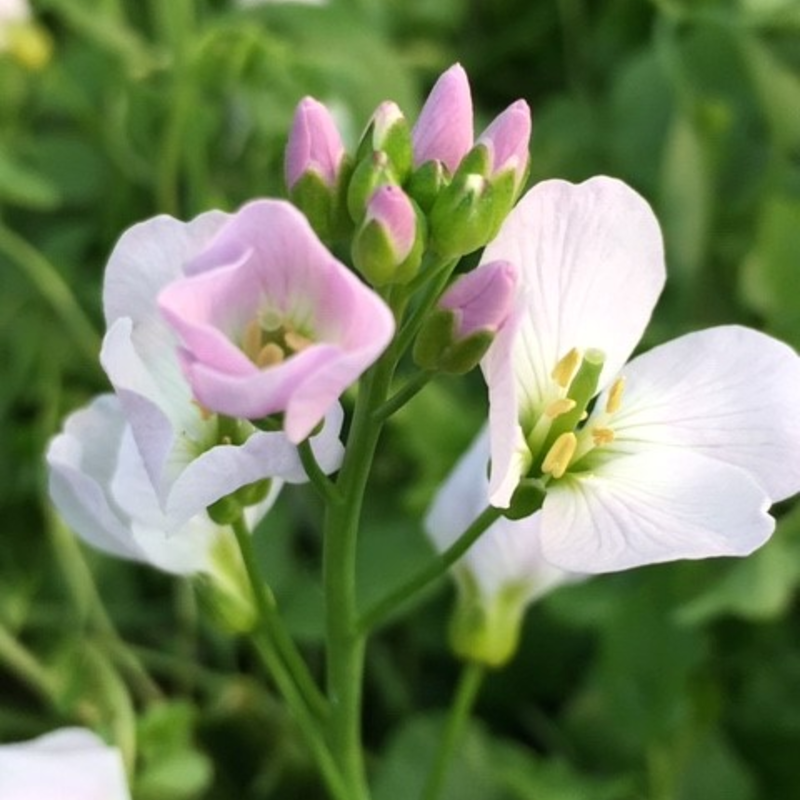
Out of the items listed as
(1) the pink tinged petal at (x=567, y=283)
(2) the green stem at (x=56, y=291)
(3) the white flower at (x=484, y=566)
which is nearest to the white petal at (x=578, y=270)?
(1) the pink tinged petal at (x=567, y=283)

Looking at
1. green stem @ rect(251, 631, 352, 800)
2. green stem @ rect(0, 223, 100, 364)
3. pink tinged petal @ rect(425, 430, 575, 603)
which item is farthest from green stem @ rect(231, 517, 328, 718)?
green stem @ rect(0, 223, 100, 364)

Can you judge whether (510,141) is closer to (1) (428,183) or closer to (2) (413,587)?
(1) (428,183)

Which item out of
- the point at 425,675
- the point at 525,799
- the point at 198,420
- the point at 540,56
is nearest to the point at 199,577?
the point at 198,420

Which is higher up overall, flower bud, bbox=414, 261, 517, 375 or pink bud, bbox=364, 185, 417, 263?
pink bud, bbox=364, 185, 417, 263

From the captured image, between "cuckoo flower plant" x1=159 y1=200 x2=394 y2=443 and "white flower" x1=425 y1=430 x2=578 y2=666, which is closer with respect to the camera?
"cuckoo flower plant" x1=159 y1=200 x2=394 y2=443

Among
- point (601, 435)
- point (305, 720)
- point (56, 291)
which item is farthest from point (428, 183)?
point (56, 291)

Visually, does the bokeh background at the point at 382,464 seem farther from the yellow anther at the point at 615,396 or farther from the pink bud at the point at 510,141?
the pink bud at the point at 510,141

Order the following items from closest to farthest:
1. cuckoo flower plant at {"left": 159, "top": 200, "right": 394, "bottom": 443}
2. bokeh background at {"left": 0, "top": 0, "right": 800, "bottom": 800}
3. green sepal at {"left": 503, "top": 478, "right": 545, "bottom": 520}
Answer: cuckoo flower plant at {"left": 159, "top": 200, "right": 394, "bottom": 443} → green sepal at {"left": 503, "top": 478, "right": 545, "bottom": 520} → bokeh background at {"left": 0, "top": 0, "right": 800, "bottom": 800}

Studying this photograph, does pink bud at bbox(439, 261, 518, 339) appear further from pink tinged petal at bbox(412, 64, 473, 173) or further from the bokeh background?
the bokeh background
